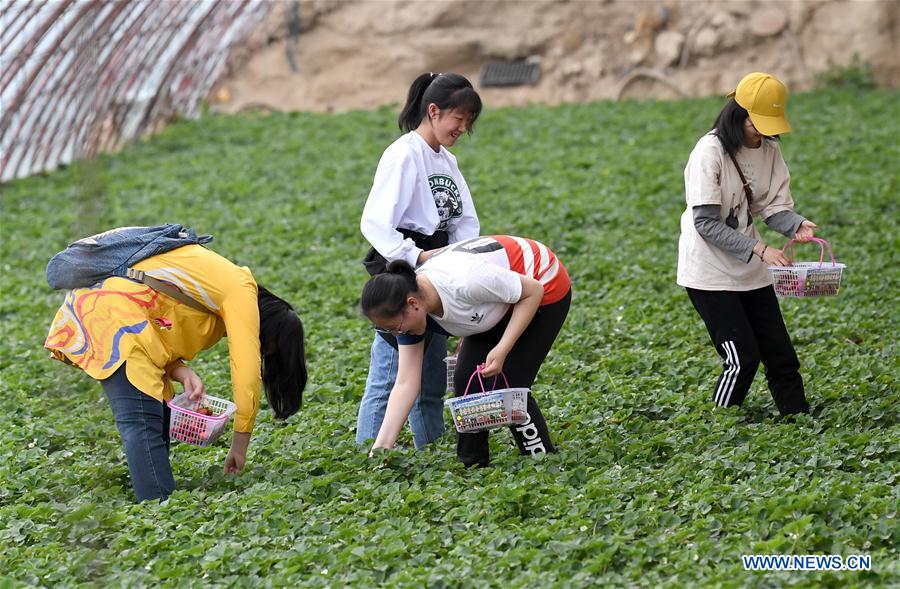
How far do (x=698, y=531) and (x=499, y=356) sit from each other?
35.6 inches

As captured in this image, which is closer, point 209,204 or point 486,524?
point 486,524

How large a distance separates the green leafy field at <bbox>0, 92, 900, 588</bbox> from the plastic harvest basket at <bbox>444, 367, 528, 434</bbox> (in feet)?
0.75

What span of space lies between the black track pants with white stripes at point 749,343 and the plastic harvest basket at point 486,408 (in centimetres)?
105

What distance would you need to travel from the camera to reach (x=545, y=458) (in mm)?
4352

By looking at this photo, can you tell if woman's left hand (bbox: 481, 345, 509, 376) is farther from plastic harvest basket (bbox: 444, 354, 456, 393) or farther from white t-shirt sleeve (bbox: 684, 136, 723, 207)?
white t-shirt sleeve (bbox: 684, 136, 723, 207)

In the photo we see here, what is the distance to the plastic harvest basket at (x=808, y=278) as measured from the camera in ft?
15.3

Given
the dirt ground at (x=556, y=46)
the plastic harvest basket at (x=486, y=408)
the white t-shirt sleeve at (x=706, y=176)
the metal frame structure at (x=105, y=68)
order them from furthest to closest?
1. the dirt ground at (x=556, y=46)
2. the metal frame structure at (x=105, y=68)
3. the white t-shirt sleeve at (x=706, y=176)
4. the plastic harvest basket at (x=486, y=408)

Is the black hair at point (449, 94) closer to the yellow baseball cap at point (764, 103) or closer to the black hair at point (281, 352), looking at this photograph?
the black hair at point (281, 352)

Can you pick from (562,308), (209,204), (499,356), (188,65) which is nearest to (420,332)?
(499,356)

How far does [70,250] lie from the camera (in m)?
4.08

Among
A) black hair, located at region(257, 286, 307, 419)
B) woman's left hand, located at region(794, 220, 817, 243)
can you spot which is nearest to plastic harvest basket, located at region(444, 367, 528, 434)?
black hair, located at region(257, 286, 307, 419)

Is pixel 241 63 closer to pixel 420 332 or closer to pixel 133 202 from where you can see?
pixel 133 202

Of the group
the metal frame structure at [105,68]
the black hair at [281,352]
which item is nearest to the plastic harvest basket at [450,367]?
the black hair at [281,352]

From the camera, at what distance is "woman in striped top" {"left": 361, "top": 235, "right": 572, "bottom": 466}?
154 inches
